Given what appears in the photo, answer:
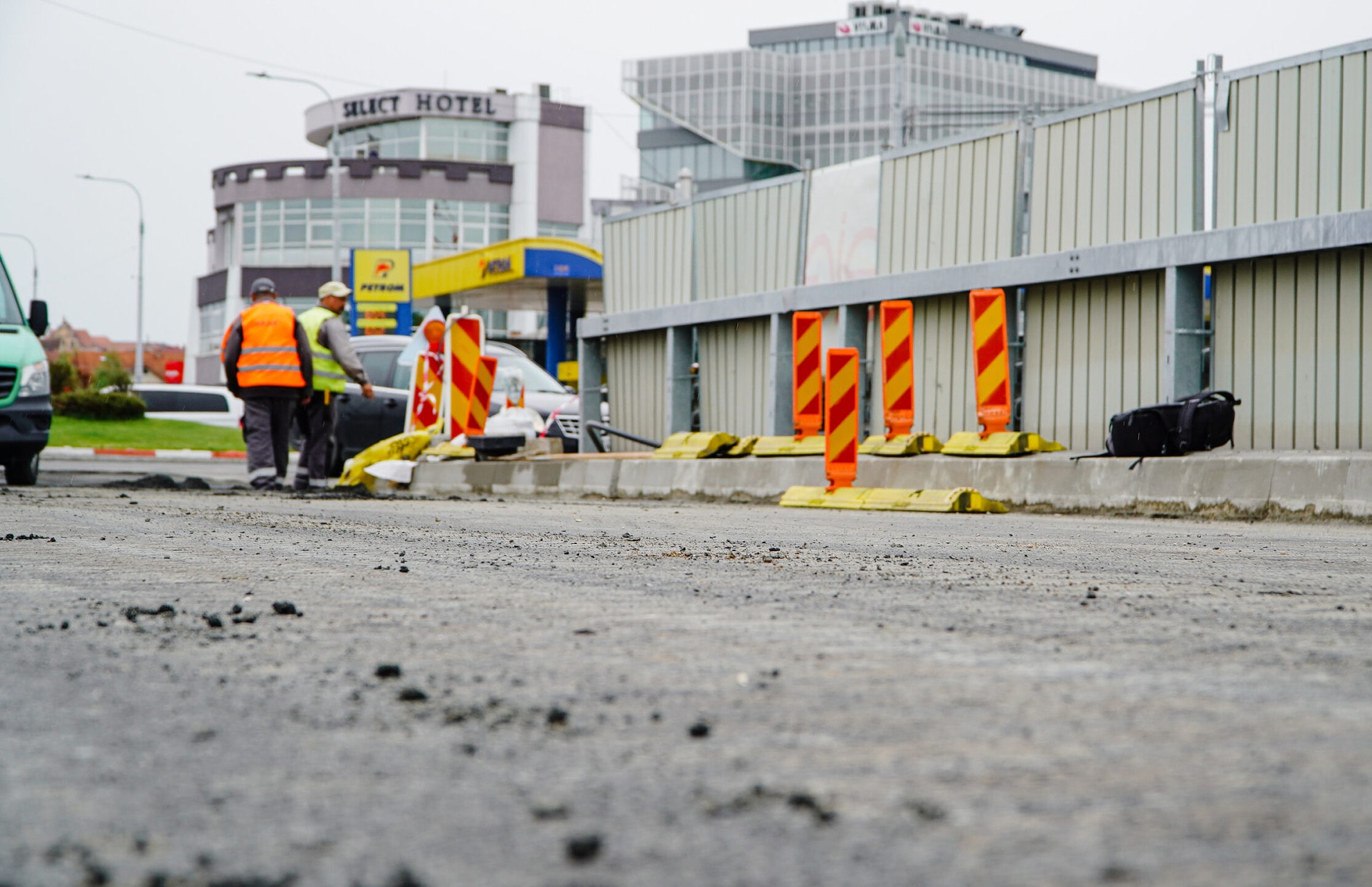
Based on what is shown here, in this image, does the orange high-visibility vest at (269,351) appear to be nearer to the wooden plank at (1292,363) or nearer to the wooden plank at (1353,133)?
the wooden plank at (1292,363)

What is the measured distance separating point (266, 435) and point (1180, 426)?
8.22m

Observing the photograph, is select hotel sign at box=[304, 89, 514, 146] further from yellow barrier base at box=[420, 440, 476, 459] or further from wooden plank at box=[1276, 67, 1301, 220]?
wooden plank at box=[1276, 67, 1301, 220]

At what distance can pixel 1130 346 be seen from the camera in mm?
12703

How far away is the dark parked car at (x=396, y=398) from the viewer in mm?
18188

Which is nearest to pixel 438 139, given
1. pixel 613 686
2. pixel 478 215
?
pixel 478 215

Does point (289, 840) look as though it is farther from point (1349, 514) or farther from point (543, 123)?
point (543, 123)

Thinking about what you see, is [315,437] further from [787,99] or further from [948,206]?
[787,99]

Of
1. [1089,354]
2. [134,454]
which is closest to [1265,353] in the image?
[1089,354]

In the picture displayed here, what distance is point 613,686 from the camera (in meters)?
3.06

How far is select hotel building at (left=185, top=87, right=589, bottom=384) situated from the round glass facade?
0.18 feet

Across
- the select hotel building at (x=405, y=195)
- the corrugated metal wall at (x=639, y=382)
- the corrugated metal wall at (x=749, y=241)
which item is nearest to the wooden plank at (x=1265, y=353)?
the corrugated metal wall at (x=749, y=241)

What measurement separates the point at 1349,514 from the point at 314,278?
7222 centimetres

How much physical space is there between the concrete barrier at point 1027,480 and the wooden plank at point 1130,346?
2.47 ft

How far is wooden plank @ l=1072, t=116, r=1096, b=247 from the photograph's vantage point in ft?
43.6
